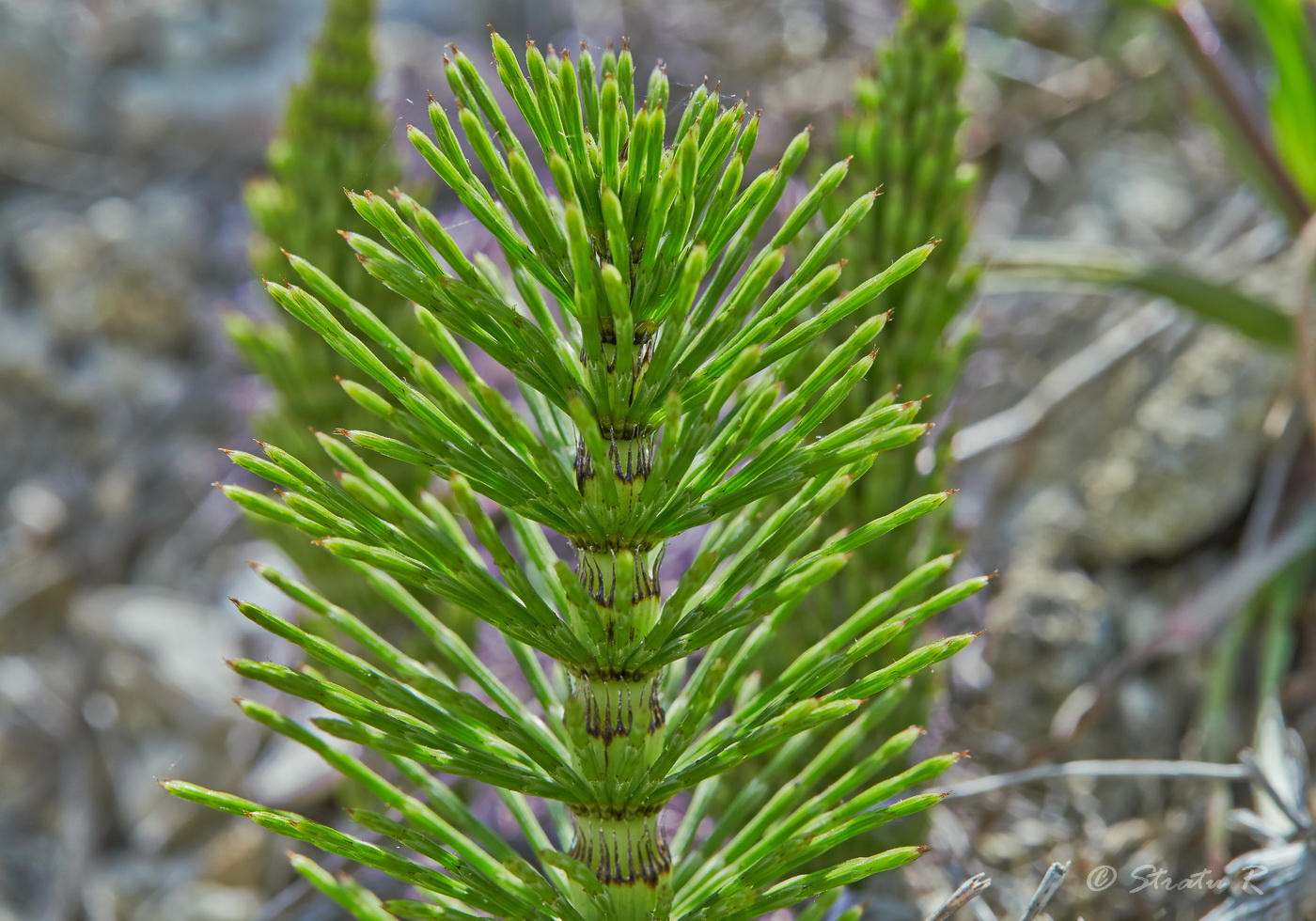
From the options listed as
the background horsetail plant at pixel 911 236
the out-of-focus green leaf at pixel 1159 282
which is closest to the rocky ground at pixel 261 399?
the out-of-focus green leaf at pixel 1159 282

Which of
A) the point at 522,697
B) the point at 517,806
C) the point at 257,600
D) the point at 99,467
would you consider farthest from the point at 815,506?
the point at 99,467

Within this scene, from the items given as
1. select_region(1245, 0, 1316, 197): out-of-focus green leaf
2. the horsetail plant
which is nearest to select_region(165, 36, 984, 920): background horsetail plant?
the horsetail plant

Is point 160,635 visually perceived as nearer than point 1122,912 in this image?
No

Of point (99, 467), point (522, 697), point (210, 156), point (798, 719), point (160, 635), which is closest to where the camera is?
point (798, 719)

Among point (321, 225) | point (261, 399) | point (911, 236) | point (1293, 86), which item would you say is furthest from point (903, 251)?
point (261, 399)

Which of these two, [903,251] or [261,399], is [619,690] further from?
[261,399]

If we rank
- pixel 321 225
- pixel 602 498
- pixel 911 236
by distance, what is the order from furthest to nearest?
pixel 321 225 < pixel 911 236 < pixel 602 498

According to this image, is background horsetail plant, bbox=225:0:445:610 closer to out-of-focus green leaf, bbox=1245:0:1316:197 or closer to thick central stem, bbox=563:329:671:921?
thick central stem, bbox=563:329:671:921

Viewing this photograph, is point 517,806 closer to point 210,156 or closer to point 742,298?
point 742,298
